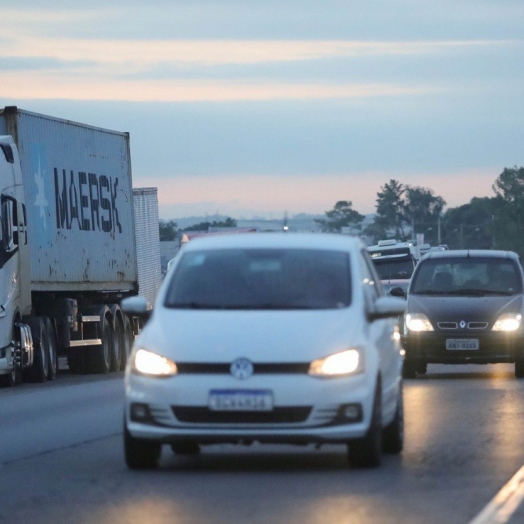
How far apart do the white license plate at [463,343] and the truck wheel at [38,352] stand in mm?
6648

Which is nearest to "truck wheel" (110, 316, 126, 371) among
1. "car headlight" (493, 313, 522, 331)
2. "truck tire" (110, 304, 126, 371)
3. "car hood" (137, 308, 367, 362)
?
"truck tire" (110, 304, 126, 371)

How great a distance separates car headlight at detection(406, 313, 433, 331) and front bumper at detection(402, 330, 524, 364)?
70 millimetres

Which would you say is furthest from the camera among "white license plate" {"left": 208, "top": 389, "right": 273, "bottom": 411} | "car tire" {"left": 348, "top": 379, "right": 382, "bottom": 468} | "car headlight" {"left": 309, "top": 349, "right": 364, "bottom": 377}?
"car tire" {"left": 348, "top": 379, "right": 382, "bottom": 468}

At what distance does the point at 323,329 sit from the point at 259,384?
2.02 feet

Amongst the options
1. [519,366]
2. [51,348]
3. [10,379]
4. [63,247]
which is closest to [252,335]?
[519,366]

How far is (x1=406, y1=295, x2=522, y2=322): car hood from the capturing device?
2394 centimetres

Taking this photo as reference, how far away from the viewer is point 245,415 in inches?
435

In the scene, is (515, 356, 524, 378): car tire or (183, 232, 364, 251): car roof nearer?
(183, 232, 364, 251): car roof

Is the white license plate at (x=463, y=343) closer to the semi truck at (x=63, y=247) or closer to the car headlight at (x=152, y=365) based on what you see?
the semi truck at (x=63, y=247)

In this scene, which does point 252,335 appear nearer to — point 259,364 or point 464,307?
point 259,364

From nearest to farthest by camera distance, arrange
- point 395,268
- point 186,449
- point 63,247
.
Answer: point 186,449
point 63,247
point 395,268

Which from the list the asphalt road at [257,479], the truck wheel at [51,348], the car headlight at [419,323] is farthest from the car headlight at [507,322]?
the truck wheel at [51,348]

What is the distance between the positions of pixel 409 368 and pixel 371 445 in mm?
13334

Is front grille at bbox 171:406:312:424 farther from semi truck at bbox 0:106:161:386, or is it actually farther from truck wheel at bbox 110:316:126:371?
truck wheel at bbox 110:316:126:371
